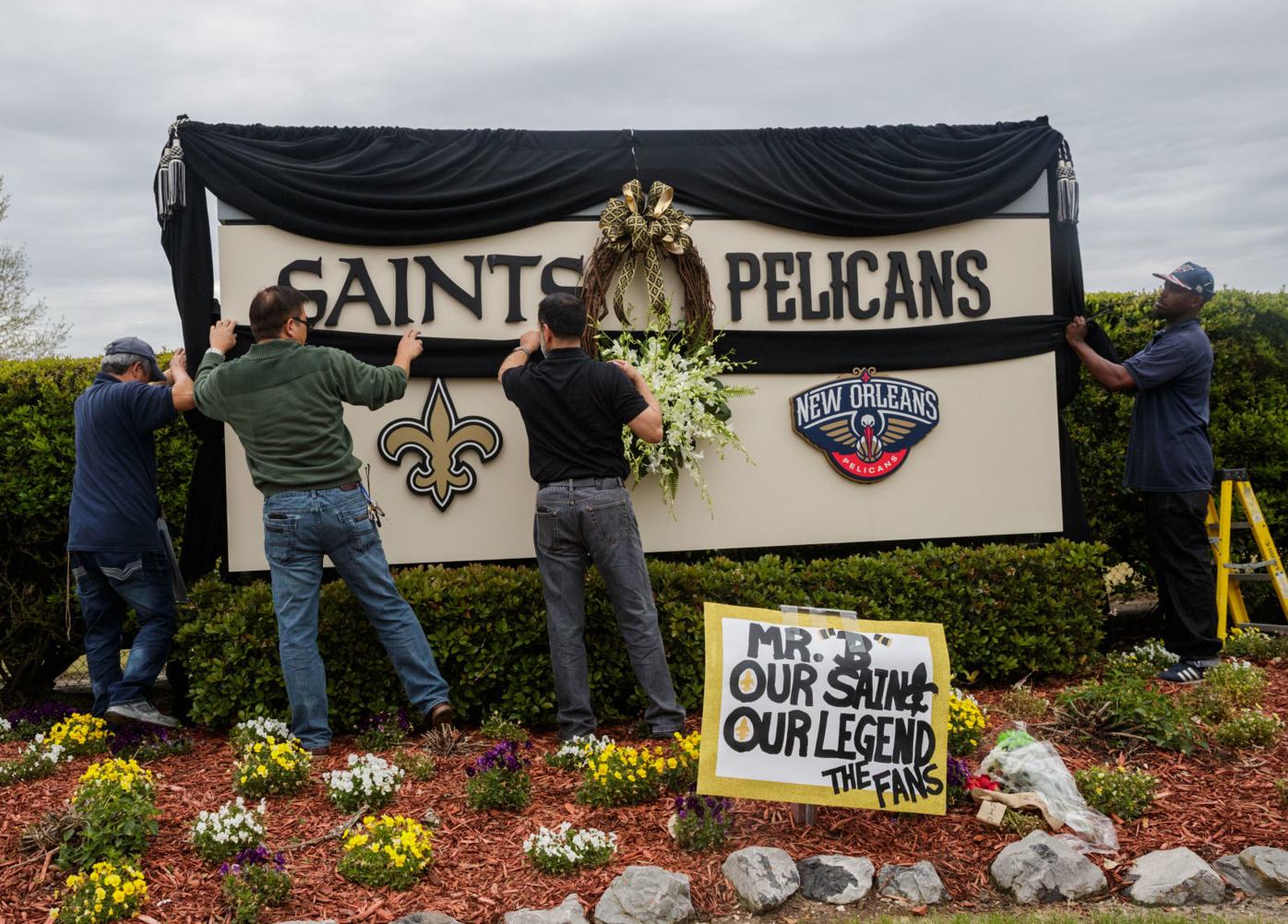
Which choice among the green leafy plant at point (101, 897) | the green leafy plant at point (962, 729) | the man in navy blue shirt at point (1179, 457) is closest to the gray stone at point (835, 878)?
the green leafy plant at point (962, 729)

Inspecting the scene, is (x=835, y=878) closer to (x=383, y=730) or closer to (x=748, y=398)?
(x=383, y=730)

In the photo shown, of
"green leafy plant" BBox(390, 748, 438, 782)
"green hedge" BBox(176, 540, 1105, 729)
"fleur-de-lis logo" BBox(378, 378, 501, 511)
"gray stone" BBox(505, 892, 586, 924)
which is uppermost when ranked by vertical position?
"fleur-de-lis logo" BBox(378, 378, 501, 511)

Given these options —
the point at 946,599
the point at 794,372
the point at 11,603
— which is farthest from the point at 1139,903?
the point at 11,603

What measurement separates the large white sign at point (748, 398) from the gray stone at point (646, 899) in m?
2.83

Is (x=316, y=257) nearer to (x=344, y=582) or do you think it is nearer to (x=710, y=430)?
(x=344, y=582)

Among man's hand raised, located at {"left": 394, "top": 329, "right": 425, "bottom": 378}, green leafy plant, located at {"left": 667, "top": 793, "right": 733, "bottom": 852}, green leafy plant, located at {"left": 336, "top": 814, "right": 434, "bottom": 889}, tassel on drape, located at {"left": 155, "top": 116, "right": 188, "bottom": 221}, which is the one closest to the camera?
green leafy plant, located at {"left": 336, "top": 814, "right": 434, "bottom": 889}

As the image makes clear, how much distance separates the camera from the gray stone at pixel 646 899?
11.2ft

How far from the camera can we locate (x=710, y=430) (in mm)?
5934

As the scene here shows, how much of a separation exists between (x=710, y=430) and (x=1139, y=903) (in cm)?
323

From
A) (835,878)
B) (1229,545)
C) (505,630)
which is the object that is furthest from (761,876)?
(1229,545)

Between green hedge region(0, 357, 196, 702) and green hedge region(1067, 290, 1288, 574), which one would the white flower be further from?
green hedge region(1067, 290, 1288, 574)

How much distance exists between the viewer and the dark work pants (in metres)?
6.10

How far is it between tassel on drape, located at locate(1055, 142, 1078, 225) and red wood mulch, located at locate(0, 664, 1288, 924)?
3.64 meters

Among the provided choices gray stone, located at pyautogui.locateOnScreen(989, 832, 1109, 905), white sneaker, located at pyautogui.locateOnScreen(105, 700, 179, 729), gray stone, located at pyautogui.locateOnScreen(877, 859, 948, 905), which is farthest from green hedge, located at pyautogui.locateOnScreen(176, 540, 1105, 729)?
gray stone, located at pyautogui.locateOnScreen(989, 832, 1109, 905)
